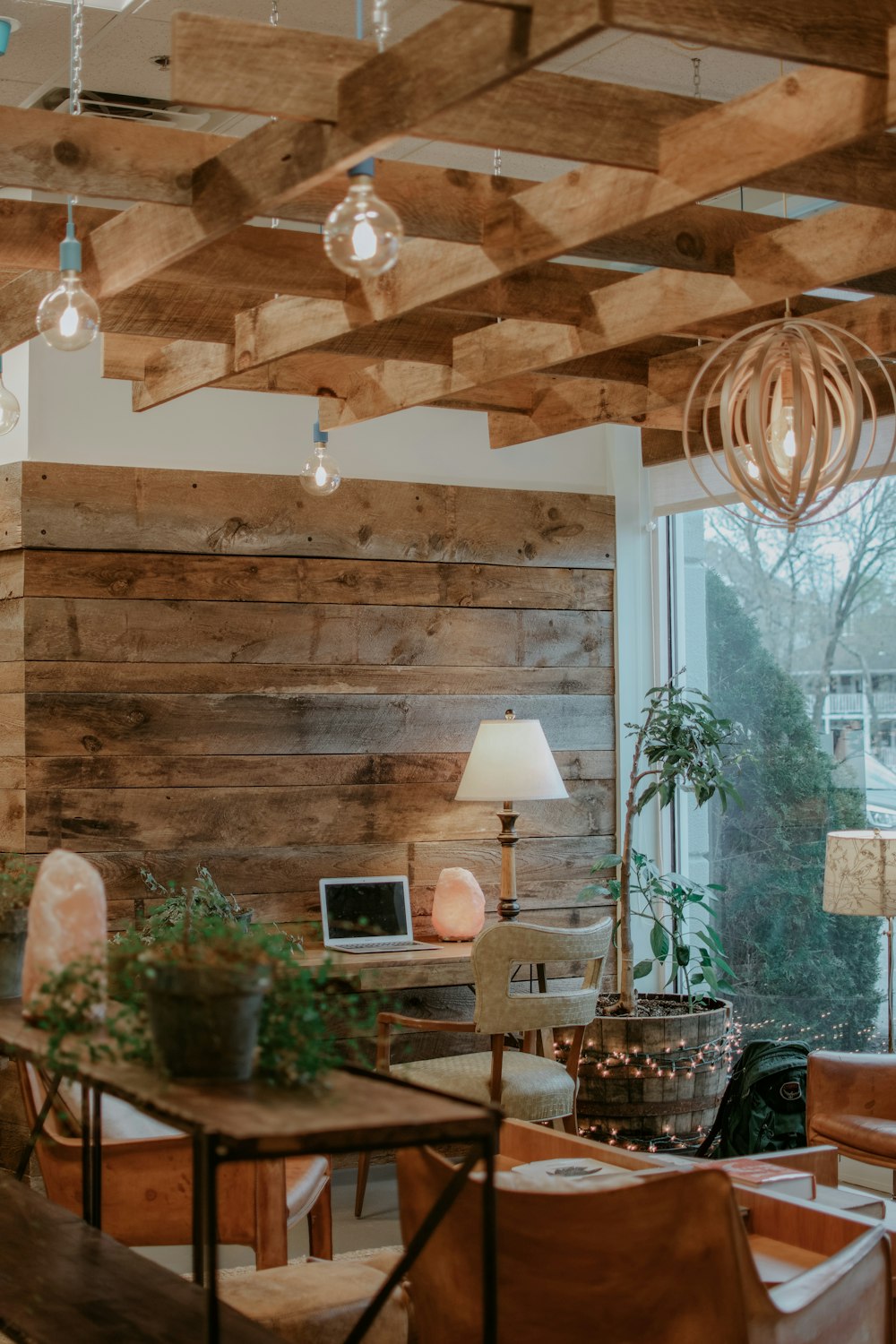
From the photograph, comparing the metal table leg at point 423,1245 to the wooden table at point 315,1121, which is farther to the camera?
the metal table leg at point 423,1245

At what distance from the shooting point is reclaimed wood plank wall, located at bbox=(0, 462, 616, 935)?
5152 millimetres

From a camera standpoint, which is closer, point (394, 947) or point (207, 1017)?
point (207, 1017)

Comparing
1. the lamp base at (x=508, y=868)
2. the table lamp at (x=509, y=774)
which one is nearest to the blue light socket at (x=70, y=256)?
the table lamp at (x=509, y=774)

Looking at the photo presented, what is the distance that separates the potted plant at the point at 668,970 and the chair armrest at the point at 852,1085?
67 centimetres

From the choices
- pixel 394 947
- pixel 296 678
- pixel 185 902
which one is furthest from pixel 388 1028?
pixel 296 678

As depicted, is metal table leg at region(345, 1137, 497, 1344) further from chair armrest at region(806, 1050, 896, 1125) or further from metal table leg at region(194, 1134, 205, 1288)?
chair armrest at region(806, 1050, 896, 1125)

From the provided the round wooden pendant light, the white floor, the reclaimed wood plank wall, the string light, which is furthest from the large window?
the string light

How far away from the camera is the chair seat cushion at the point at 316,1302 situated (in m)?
2.66

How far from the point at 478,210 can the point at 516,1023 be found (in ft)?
7.81

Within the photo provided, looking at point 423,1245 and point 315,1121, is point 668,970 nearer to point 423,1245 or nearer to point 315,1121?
point 423,1245

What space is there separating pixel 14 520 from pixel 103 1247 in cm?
294

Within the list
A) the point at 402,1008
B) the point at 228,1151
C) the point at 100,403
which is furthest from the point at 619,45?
the point at 228,1151

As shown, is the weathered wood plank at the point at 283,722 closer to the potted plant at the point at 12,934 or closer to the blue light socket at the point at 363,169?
the potted plant at the point at 12,934

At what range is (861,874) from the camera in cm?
472
